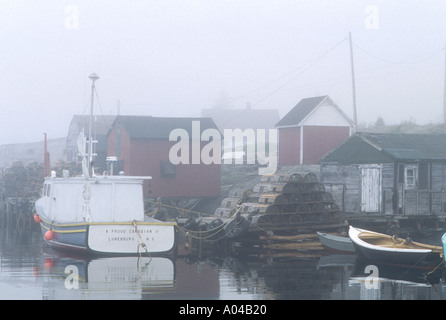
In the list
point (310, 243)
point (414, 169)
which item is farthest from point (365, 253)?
point (414, 169)

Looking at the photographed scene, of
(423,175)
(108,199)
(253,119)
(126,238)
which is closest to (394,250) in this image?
(126,238)

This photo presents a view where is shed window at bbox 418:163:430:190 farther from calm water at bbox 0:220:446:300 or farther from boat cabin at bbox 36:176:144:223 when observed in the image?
boat cabin at bbox 36:176:144:223

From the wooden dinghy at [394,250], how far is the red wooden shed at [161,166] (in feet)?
57.5

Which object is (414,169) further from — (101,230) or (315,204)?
(101,230)

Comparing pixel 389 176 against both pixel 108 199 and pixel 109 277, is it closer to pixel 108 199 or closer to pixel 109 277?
pixel 108 199

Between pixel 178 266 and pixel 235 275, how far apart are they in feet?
8.43

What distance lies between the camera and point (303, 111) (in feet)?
156

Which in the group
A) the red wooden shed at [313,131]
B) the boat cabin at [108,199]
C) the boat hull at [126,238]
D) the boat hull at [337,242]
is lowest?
the boat hull at [337,242]

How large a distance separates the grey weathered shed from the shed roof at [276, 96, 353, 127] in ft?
35.2

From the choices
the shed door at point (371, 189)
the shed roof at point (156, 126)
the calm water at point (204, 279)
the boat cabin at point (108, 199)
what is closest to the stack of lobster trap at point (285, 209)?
the calm water at point (204, 279)

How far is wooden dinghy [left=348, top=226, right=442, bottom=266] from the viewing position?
21484mm

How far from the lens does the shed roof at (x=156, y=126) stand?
40.5 m

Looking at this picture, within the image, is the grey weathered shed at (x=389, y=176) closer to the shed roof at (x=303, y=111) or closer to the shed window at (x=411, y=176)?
the shed window at (x=411, y=176)

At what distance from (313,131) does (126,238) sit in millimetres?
25537
